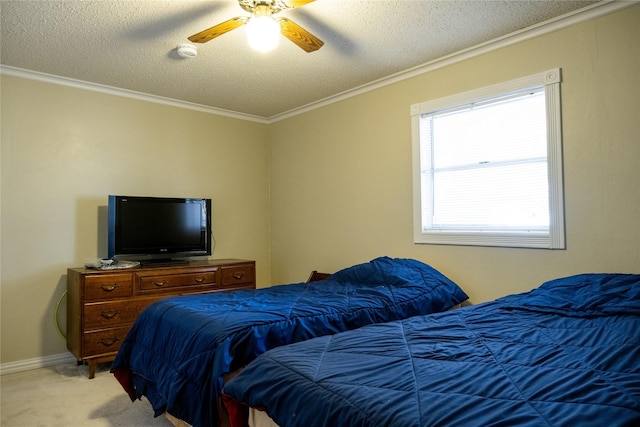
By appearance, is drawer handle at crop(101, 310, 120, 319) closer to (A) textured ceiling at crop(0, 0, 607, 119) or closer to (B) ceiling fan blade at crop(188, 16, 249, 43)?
(A) textured ceiling at crop(0, 0, 607, 119)

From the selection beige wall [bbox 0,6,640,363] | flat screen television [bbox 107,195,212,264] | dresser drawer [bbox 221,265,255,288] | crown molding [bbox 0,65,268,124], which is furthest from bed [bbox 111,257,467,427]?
crown molding [bbox 0,65,268,124]

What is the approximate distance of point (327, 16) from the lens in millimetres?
2609

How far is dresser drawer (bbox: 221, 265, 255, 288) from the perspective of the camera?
3.97 meters

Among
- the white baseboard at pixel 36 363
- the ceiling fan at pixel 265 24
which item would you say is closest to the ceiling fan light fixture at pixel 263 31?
the ceiling fan at pixel 265 24

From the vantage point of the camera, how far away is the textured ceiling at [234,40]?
2.52 m

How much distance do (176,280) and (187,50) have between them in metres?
1.92

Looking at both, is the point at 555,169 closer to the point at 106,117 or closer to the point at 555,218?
the point at 555,218

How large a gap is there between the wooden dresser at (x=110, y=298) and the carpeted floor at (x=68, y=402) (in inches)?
7.8

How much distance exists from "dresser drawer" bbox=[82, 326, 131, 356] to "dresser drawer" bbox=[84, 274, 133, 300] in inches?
10.8

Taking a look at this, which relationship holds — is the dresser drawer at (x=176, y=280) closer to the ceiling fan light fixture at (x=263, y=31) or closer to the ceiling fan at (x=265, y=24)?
the ceiling fan at (x=265, y=24)

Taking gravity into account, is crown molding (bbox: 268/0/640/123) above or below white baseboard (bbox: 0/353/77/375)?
above

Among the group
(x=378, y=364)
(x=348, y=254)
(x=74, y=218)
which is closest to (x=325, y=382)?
(x=378, y=364)

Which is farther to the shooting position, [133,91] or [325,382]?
[133,91]

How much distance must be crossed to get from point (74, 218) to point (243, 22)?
100 inches
